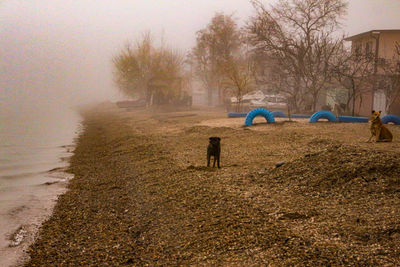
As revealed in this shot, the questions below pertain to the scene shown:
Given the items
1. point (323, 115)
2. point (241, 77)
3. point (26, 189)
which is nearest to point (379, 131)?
point (323, 115)

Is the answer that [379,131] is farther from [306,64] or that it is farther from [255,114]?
[306,64]

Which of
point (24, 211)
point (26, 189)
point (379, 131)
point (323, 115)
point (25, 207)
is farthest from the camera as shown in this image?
point (323, 115)

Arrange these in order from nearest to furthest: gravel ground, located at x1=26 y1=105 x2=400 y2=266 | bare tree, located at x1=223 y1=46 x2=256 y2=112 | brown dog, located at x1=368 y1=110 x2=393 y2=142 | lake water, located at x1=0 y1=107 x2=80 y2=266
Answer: gravel ground, located at x1=26 y1=105 x2=400 y2=266
lake water, located at x1=0 y1=107 x2=80 y2=266
brown dog, located at x1=368 y1=110 x2=393 y2=142
bare tree, located at x1=223 y1=46 x2=256 y2=112

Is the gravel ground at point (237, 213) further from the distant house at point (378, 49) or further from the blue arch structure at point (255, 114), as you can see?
the distant house at point (378, 49)

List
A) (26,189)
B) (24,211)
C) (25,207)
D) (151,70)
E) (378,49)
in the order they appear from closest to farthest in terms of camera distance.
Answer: (24,211)
(25,207)
(26,189)
(378,49)
(151,70)

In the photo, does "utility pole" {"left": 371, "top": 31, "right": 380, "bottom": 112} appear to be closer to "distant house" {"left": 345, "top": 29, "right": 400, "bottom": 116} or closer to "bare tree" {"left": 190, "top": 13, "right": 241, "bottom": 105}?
"distant house" {"left": 345, "top": 29, "right": 400, "bottom": 116}

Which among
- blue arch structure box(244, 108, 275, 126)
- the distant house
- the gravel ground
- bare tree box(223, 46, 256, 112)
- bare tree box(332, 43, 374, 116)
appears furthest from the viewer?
bare tree box(223, 46, 256, 112)

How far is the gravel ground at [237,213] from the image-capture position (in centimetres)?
520

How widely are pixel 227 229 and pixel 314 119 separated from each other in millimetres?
14251

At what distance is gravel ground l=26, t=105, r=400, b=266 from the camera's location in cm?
520

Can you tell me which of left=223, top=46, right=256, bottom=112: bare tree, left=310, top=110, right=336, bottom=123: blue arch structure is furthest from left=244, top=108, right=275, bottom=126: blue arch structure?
left=223, top=46, right=256, bottom=112: bare tree

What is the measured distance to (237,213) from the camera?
6727 mm

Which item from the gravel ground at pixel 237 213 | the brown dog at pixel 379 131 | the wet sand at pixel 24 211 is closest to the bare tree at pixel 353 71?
the brown dog at pixel 379 131

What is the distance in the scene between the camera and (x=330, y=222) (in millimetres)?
5855
